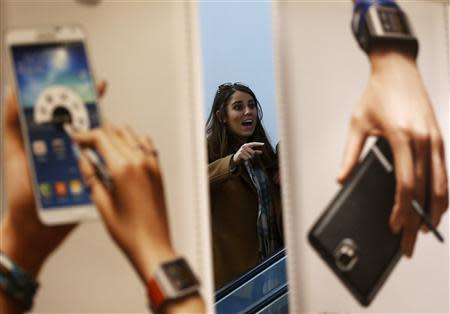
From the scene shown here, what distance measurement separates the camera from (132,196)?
4.10ft

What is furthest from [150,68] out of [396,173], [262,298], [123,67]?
[262,298]

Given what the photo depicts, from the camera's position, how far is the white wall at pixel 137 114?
4.12 ft

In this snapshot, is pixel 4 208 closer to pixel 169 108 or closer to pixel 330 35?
pixel 169 108

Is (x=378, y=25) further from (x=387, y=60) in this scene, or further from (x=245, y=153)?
(x=245, y=153)

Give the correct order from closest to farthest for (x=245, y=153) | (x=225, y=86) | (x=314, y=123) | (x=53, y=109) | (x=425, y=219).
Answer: (x=53, y=109)
(x=314, y=123)
(x=425, y=219)
(x=245, y=153)
(x=225, y=86)

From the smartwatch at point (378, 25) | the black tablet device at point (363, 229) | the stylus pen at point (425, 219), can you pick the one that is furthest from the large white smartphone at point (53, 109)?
the stylus pen at point (425, 219)

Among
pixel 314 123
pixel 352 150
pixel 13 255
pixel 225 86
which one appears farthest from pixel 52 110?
pixel 225 86

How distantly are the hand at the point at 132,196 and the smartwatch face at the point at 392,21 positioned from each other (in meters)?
0.70

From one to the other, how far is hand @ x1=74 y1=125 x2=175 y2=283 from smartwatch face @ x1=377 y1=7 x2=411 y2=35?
0.70 m

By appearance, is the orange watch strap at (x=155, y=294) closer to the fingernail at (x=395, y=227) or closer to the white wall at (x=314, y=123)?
the white wall at (x=314, y=123)

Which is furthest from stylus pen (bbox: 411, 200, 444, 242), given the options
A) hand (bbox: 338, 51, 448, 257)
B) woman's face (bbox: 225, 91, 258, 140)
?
woman's face (bbox: 225, 91, 258, 140)

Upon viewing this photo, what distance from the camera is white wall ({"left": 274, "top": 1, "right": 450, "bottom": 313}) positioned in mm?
1374

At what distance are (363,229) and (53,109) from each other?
0.82m

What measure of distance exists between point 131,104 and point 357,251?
2.22ft
